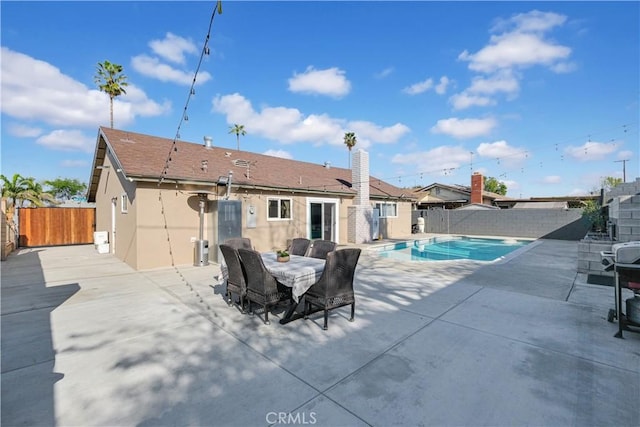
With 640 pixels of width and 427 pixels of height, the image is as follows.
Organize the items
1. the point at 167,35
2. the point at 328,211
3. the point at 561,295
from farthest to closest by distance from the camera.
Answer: the point at 328,211 < the point at 167,35 < the point at 561,295

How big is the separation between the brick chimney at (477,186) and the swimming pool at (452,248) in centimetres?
739

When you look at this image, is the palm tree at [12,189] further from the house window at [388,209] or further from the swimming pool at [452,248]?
the house window at [388,209]

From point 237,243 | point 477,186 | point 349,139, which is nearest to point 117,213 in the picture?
point 237,243

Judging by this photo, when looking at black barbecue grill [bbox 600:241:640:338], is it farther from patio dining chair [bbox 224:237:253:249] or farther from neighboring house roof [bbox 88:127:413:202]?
neighboring house roof [bbox 88:127:413:202]

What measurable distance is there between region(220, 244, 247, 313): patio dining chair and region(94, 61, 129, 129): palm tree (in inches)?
898

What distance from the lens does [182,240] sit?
9.02m

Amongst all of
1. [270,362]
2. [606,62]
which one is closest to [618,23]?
[606,62]

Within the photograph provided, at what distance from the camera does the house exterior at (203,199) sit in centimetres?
849

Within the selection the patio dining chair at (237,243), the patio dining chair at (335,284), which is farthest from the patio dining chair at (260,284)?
the patio dining chair at (237,243)

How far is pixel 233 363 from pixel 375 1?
10.6 m

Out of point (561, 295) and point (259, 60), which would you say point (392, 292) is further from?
point (259, 60)

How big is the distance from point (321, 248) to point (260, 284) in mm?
1754

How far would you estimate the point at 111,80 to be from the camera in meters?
20.6

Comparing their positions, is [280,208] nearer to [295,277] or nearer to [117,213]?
[117,213]
